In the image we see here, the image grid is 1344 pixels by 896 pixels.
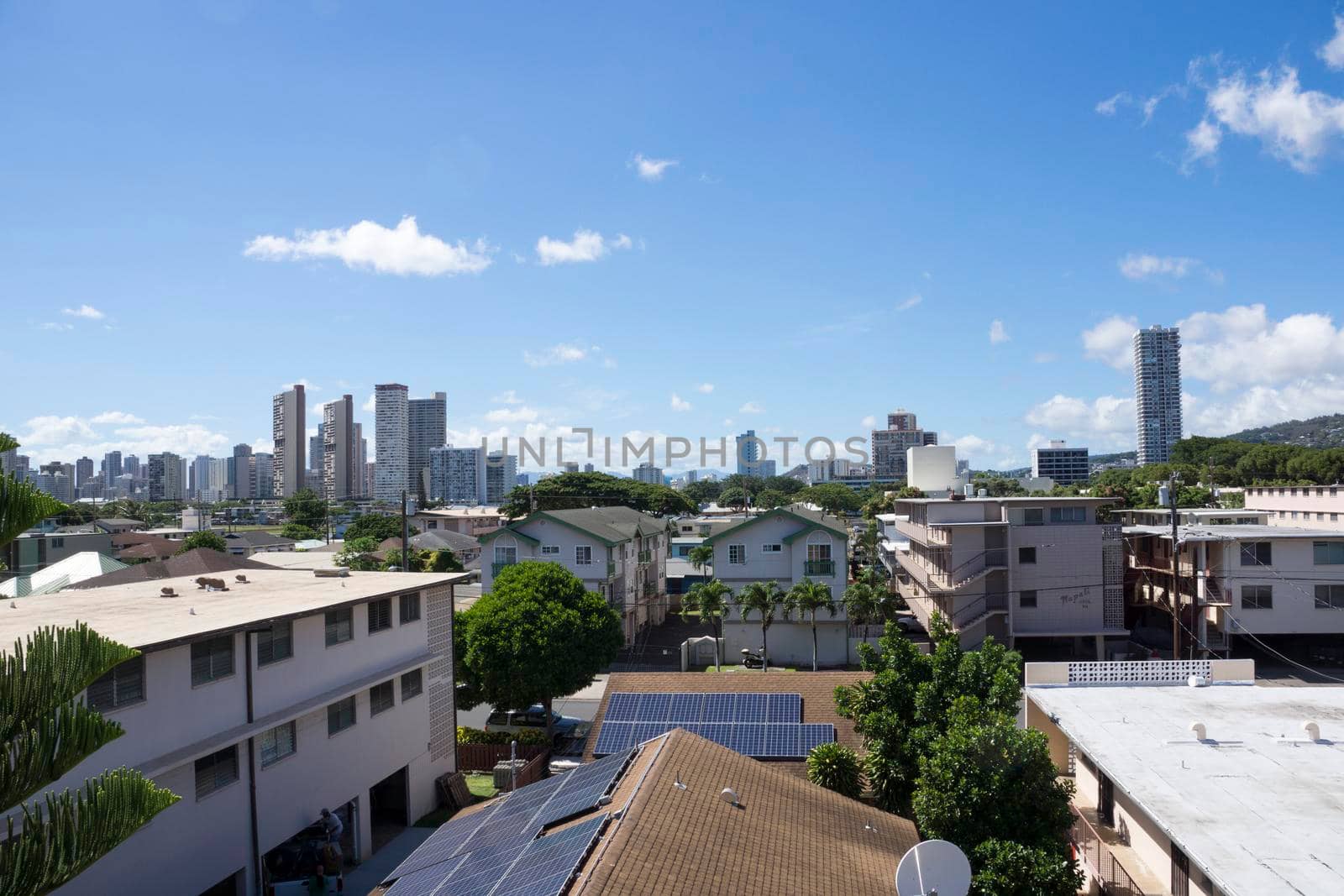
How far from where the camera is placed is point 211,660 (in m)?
16.9

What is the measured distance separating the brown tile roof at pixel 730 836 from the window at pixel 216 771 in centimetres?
893

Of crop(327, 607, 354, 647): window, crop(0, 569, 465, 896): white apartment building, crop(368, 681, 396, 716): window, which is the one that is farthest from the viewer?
crop(368, 681, 396, 716): window

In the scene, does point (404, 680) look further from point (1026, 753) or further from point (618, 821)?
point (1026, 753)

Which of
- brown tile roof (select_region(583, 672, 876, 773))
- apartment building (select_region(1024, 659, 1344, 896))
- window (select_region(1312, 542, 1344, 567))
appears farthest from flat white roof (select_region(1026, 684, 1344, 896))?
window (select_region(1312, 542, 1344, 567))

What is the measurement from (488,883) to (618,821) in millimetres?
1808

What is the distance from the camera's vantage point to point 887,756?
698 inches

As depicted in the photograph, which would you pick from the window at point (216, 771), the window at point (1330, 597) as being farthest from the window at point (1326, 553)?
the window at point (216, 771)

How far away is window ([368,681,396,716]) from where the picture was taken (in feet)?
73.2

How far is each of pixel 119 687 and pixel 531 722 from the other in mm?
20762

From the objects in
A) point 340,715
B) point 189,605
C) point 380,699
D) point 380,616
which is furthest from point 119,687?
point 380,699

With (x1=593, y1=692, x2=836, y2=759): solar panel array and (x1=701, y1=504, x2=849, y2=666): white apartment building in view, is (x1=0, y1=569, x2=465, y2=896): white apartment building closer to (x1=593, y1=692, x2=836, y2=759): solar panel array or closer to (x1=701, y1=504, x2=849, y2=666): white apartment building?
(x1=593, y1=692, x2=836, y2=759): solar panel array

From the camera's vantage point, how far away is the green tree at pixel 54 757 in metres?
8.11

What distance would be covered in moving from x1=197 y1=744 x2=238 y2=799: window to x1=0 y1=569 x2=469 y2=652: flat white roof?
106 inches

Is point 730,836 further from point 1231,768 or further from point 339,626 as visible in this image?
point 339,626
